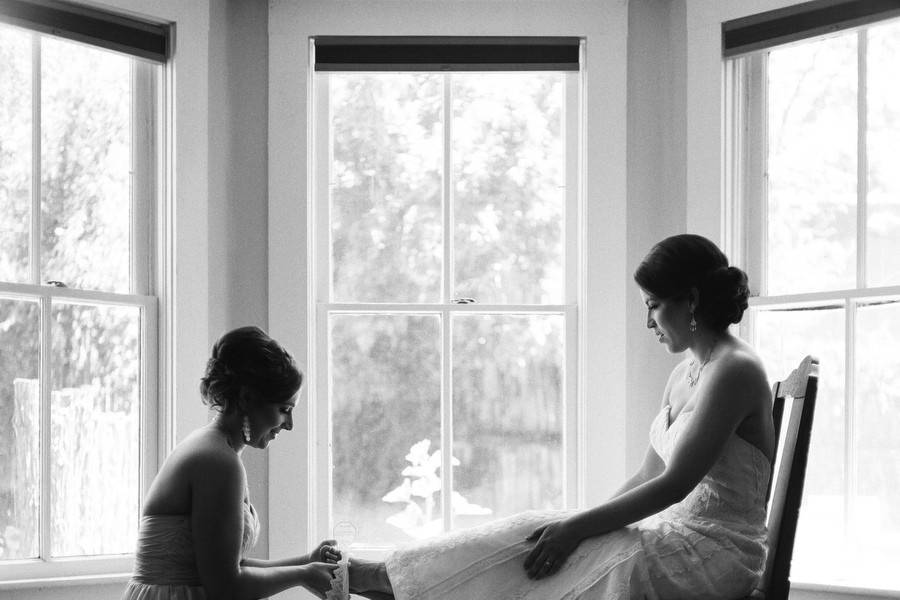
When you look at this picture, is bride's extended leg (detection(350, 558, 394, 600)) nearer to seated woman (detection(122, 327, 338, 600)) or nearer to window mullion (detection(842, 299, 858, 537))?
seated woman (detection(122, 327, 338, 600))

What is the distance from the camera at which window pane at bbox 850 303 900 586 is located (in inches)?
108

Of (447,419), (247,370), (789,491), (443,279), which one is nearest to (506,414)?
(447,419)

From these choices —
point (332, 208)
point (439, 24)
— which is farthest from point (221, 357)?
point (439, 24)

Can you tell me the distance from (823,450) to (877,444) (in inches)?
6.0

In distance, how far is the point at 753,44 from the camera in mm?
3027

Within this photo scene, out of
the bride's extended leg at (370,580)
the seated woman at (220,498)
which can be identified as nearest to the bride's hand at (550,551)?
the bride's extended leg at (370,580)

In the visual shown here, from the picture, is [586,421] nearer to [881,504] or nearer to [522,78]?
[881,504]

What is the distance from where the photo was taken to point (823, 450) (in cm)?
289

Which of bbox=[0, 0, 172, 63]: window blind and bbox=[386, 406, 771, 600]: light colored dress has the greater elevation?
bbox=[0, 0, 172, 63]: window blind

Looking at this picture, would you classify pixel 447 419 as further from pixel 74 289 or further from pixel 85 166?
pixel 85 166

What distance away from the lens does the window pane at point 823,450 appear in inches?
112

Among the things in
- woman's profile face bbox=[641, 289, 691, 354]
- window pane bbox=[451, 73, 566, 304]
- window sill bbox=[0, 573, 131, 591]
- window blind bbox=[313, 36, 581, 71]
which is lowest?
window sill bbox=[0, 573, 131, 591]

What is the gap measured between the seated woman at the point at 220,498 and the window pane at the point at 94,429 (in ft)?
3.03

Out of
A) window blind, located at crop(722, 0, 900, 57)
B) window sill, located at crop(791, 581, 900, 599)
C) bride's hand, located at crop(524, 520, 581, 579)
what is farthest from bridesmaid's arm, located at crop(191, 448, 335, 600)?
window blind, located at crop(722, 0, 900, 57)
